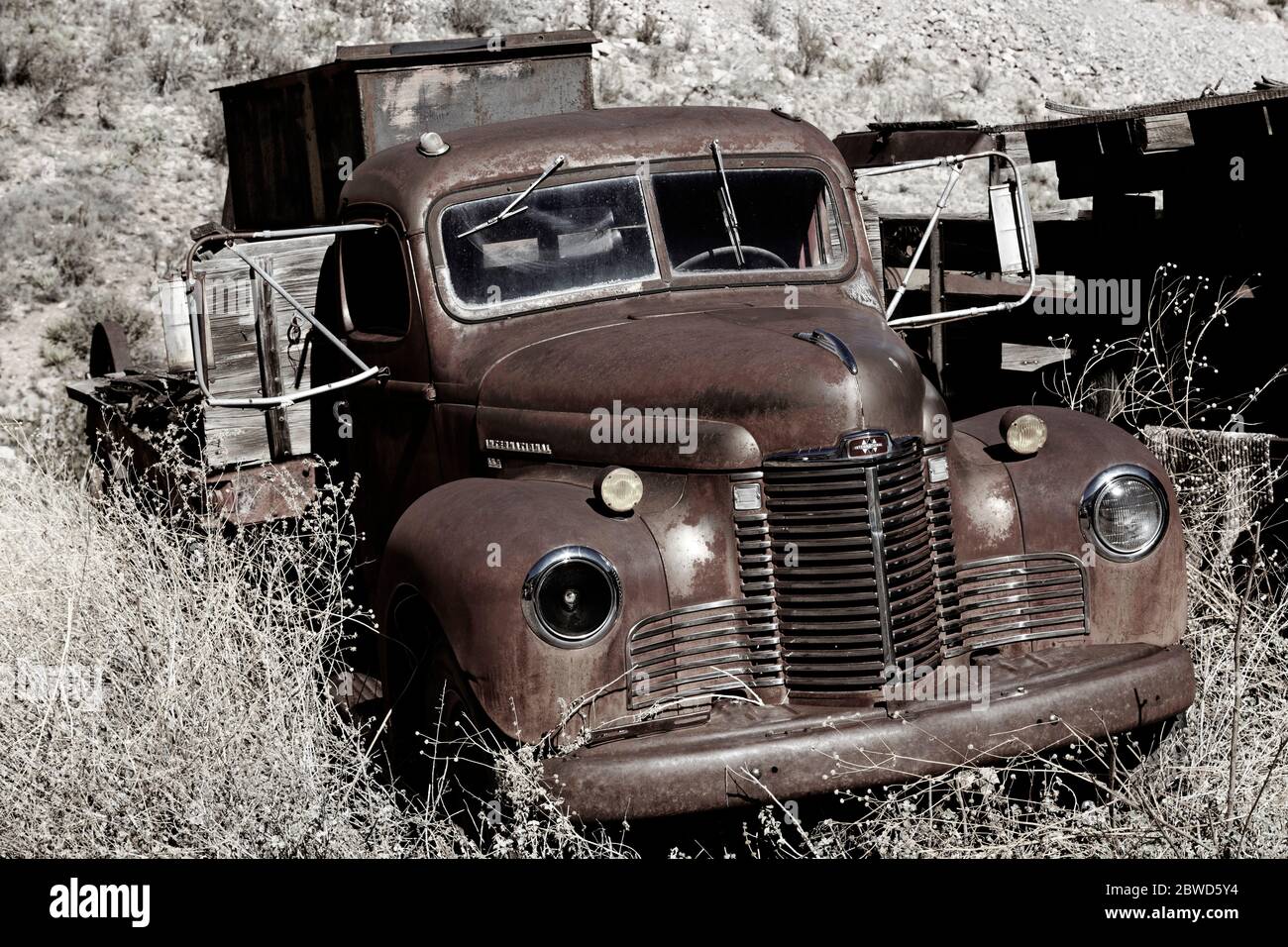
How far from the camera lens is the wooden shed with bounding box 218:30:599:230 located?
21.3 ft

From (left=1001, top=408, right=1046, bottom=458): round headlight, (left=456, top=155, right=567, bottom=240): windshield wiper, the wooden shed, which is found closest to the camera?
(left=1001, top=408, right=1046, bottom=458): round headlight

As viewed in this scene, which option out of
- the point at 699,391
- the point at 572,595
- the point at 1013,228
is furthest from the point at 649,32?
the point at 572,595

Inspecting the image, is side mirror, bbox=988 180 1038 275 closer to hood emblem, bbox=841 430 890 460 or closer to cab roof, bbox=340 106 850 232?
cab roof, bbox=340 106 850 232

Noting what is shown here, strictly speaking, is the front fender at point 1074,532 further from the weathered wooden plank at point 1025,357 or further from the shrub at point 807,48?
the shrub at point 807,48

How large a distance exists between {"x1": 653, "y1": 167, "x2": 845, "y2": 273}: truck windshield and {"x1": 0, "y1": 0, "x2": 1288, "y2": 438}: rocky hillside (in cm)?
757

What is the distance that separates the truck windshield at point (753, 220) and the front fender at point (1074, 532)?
118 cm

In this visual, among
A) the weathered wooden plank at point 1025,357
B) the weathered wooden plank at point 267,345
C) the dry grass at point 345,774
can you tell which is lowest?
the dry grass at point 345,774

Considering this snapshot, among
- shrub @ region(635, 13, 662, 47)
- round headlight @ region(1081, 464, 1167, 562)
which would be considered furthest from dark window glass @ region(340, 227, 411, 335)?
shrub @ region(635, 13, 662, 47)

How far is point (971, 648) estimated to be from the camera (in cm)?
418

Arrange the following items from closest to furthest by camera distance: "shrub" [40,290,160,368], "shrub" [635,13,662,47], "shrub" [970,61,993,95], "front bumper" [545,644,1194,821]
A: "front bumper" [545,644,1194,821] < "shrub" [40,290,160,368] < "shrub" [635,13,662,47] < "shrub" [970,61,993,95]

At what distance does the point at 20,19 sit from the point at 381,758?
52.3ft

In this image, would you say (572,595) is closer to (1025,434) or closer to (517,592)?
(517,592)

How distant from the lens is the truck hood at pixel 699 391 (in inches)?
155

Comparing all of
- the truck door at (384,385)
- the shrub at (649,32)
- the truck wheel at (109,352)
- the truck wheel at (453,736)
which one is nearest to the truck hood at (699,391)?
the truck door at (384,385)
